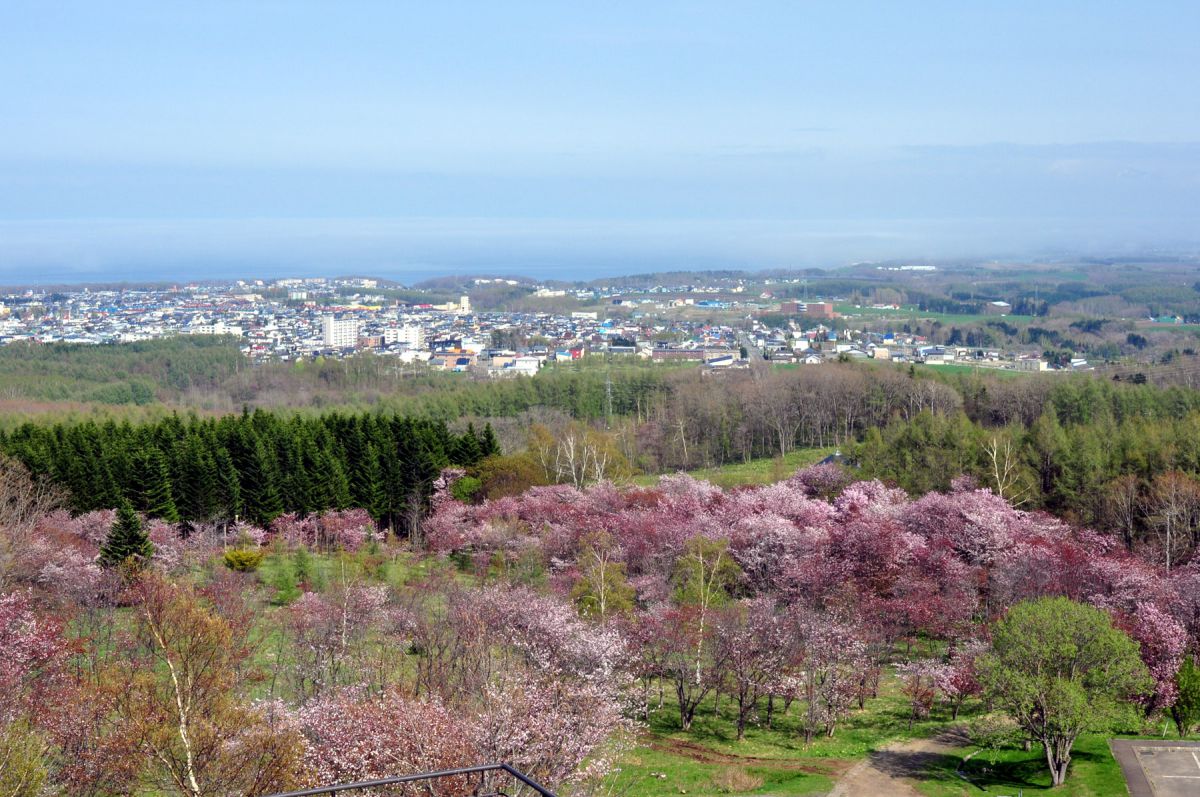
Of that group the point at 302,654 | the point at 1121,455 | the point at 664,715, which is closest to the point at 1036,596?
the point at 664,715

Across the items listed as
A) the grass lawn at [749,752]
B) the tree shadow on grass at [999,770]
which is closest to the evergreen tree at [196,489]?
the grass lawn at [749,752]

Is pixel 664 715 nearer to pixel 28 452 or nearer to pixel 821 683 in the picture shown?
pixel 821 683

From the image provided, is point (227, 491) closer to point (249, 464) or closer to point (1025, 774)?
point (249, 464)

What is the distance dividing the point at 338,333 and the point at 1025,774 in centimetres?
8520

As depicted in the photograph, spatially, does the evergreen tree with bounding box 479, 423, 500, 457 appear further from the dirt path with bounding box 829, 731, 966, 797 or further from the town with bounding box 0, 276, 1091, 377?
the town with bounding box 0, 276, 1091, 377

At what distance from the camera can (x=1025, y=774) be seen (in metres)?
16.2

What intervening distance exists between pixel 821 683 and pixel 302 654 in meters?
9.31

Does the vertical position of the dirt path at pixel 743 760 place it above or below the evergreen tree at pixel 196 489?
below

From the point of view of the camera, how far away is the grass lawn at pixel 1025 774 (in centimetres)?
1550

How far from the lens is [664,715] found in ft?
63.6

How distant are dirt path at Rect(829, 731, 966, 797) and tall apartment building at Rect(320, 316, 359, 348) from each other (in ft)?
253

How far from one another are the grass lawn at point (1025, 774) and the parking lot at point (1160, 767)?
19 cm

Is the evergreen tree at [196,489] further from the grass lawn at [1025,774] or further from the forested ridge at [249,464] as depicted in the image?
the grass lawn at [1025,774]

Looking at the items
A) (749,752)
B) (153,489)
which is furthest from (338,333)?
(749,752)
